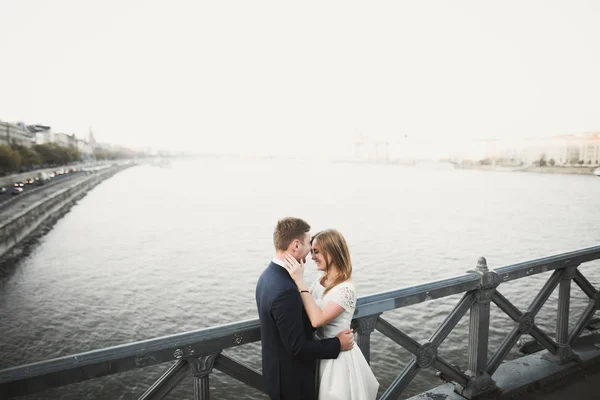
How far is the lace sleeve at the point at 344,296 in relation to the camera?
2.30m

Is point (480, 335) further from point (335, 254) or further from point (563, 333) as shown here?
point (335, 254)

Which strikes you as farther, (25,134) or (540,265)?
(25,134)

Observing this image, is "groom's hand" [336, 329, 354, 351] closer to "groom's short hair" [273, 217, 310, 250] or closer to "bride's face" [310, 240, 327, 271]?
"bride's face" [310, 240, 327, 271]

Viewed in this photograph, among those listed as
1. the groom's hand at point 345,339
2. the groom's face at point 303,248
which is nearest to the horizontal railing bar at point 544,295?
the groom's hand at point 345,339

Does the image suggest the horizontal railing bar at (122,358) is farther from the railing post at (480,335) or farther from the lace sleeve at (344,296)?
the railing post at (480,335)

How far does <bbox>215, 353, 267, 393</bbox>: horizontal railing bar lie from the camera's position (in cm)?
234

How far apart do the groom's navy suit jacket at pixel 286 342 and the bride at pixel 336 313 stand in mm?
67

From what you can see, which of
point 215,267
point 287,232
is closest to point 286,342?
point 287,232

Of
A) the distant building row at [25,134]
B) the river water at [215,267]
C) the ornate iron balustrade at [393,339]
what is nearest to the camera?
the ornate iron balustrade at [393,339]

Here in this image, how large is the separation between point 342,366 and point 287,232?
74 centimetres

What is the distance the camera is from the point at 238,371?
243 cm

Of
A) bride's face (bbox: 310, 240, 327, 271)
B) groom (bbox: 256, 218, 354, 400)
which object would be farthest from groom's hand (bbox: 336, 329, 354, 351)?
bride's face (bbox: 310, 240, 327, 271)

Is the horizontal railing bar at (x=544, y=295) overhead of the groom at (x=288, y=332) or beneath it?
beneath

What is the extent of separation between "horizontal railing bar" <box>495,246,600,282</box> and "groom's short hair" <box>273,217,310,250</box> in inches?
74.7
